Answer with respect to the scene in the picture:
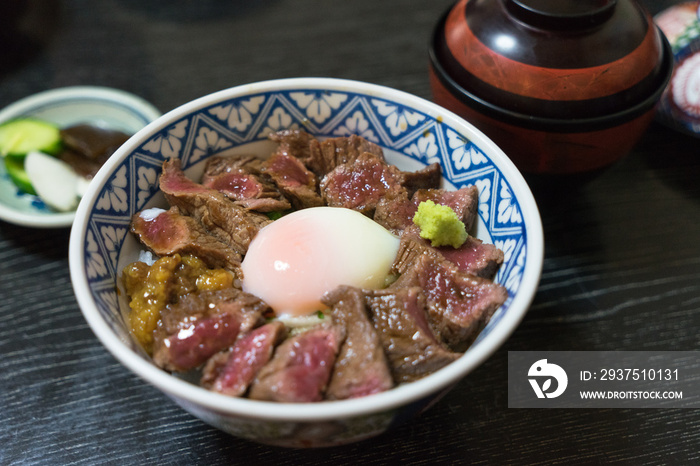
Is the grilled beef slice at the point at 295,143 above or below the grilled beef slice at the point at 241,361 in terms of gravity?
above

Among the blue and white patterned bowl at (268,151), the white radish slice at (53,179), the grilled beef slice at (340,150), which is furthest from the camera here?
the white radish slice at (53,179)

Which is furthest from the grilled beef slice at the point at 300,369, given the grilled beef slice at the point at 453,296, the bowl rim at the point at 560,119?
the bowl rim at the point at 560,119

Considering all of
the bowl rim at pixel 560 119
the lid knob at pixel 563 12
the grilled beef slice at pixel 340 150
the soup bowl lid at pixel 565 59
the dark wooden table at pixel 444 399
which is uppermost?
→ the lid knob at pixel 563 12

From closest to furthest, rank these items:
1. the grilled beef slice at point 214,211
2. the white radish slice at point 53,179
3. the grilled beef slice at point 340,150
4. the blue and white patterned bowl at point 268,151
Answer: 1. the blue and white patterned bowl at point 268,151
2. the grilled beef slice at point 214,211
3. the grilled beef slice at point 340,150
4. the white radish slice at point 53,179

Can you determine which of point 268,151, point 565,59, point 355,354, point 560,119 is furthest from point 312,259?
point 565,59

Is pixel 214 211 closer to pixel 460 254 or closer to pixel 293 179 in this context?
pixel 293 179

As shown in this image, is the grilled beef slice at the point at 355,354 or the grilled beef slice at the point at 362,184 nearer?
the grilled beef slice at the point at 355,354

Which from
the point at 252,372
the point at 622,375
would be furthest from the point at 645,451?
the point at 252,372

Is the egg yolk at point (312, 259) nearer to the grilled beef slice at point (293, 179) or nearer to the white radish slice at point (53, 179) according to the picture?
the grilled beef slice at point (293, 179)

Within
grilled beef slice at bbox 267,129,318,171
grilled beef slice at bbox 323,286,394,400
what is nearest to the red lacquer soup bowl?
grilled beef slice at bbox 267,129,318,171
